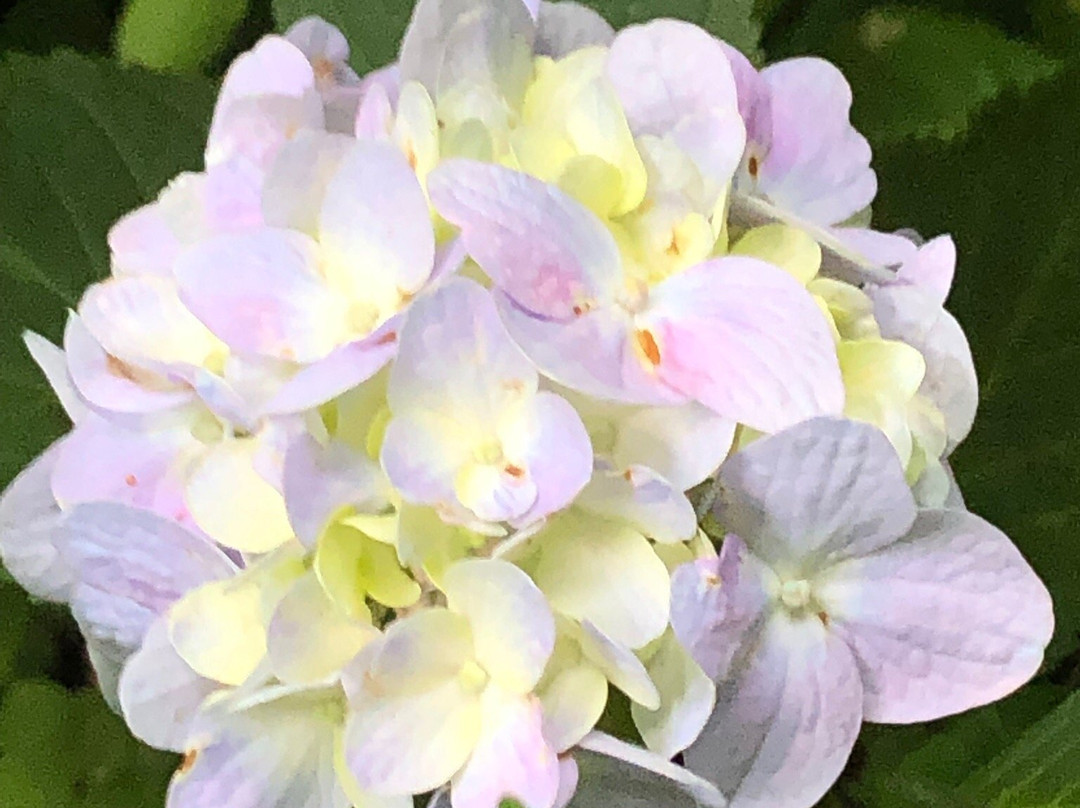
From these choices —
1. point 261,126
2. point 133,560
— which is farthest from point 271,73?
point 133,560

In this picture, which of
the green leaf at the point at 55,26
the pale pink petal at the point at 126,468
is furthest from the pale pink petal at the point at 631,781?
the green leaf at the point at 55,26

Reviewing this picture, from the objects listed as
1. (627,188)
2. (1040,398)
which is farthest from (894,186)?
(627,188)

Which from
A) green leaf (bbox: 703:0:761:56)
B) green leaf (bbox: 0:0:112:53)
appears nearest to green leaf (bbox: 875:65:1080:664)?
green leaf (bbox: 703:0:761:56)

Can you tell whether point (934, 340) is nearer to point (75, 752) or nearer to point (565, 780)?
point (565, 780)

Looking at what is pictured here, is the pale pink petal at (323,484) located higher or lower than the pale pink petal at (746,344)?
lower

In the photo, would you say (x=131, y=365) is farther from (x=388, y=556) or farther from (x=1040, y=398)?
(x=1040, y=398)

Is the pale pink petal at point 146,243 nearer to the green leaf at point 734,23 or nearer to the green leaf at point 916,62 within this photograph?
the green leaf at point 734,23

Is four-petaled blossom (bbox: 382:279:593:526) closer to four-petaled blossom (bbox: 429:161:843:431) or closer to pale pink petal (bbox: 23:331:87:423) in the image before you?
four-petaled blossom (bbox: 429:161:843:431)

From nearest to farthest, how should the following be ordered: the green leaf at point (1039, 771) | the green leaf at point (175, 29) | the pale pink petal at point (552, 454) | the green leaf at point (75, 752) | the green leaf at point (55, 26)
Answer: the pale pink petal at point (552, 454) < the green leaf at point (1039, 771) < the green leaf at point (75, 752) < the green leaf at point (175, 29) < the green leaf at point (55, 26)
